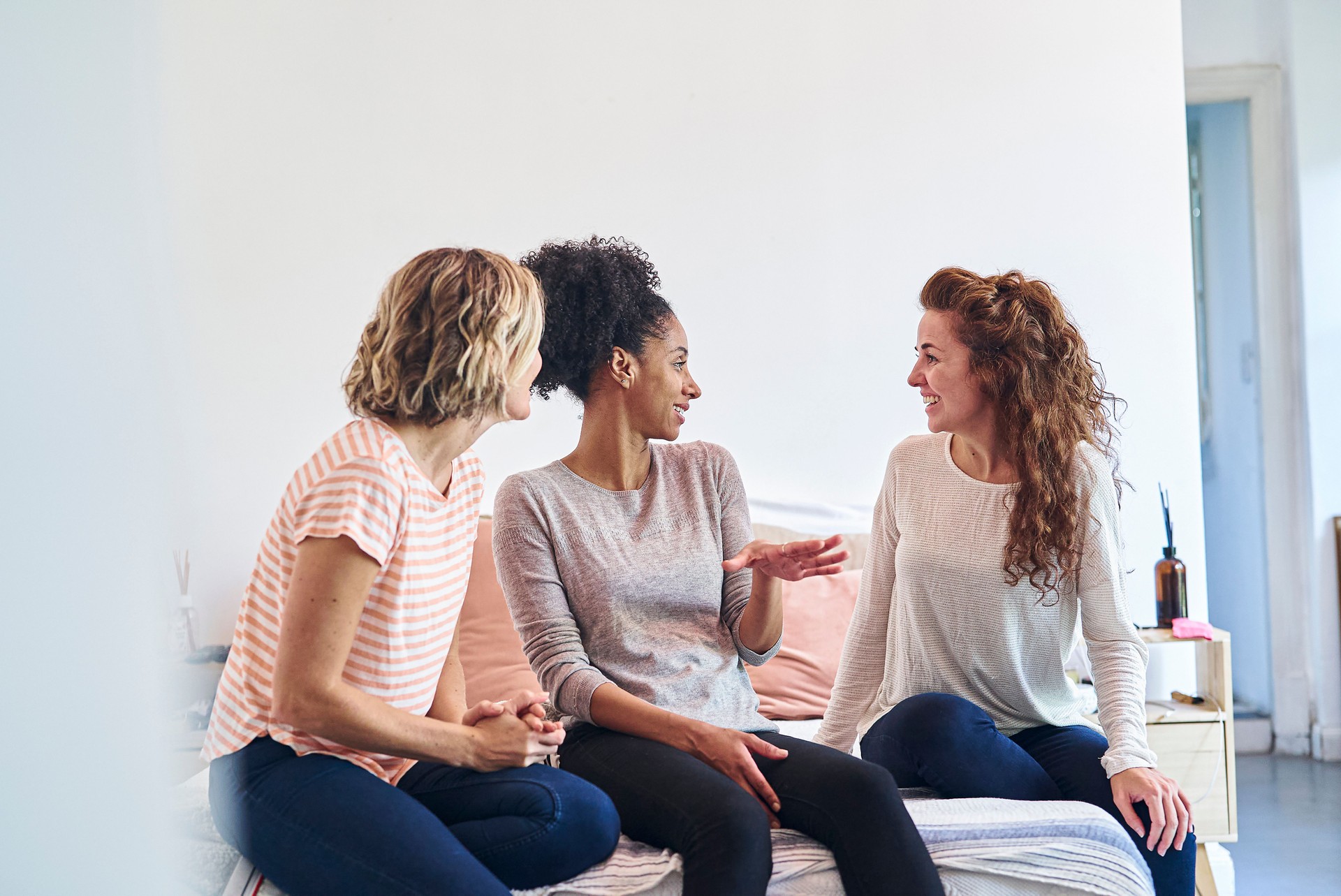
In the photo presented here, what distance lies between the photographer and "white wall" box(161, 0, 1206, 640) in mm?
2789

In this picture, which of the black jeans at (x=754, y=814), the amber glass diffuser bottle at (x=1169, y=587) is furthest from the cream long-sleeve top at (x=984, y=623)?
the amber glass diffuser bottle at (x=1169, y=587)

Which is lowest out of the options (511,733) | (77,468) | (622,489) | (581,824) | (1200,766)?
(1200,766)

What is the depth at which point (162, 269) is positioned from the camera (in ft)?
1.15

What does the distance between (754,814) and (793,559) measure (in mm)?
349

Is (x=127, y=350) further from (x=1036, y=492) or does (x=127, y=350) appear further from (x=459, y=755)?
(x=1036, y=492)

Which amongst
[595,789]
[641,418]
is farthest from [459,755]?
[641,418]

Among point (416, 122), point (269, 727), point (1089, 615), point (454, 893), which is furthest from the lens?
point (416, 122)

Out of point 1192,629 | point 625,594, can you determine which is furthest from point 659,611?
point 1192,629

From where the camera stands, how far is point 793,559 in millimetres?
1454

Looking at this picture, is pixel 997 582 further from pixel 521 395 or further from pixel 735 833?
pixel 521 395

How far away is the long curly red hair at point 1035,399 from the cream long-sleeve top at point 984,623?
0.10 ft

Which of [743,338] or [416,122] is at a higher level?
[416,122]

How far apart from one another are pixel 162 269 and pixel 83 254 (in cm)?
5

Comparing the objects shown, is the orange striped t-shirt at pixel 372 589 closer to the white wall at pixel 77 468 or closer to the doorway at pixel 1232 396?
the white wall at pixel 77 468
